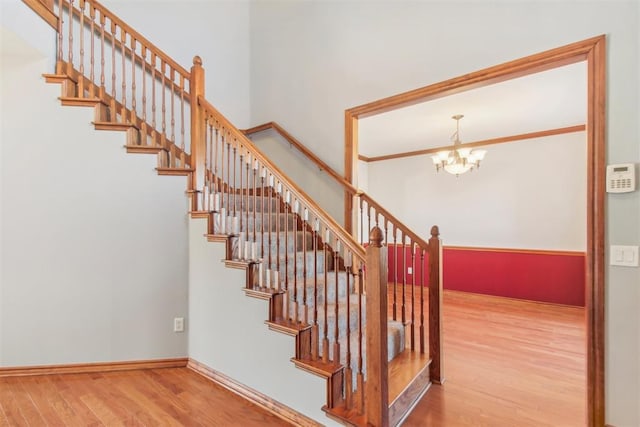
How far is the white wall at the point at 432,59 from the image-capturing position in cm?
170

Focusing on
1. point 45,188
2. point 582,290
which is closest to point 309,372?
point 45,188

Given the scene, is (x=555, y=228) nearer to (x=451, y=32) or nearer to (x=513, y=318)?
(x=513, y=318)

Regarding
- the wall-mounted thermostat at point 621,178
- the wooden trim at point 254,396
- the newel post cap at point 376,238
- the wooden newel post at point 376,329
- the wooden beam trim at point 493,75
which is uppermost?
the wooden beam trim at point 493,75

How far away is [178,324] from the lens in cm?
262

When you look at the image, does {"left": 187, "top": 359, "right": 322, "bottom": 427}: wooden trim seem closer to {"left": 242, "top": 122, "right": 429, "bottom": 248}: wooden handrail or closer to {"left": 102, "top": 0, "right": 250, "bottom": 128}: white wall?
{"left": 242, "top": 122, "right": 429, "bottom": 248}: wooden handrail

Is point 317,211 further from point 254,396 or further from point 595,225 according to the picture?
point 595,225

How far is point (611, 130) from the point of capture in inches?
68.4

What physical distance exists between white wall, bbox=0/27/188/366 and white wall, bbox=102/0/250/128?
1.68 meters

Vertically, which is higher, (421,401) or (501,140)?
(501,140)

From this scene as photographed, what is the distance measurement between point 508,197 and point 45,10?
5707mm

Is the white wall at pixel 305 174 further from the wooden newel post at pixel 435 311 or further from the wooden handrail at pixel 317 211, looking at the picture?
the wooden handrail at pixel 317 211

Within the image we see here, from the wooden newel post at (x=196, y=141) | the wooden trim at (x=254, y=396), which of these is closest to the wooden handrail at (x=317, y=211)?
the wooden newel post at (x=196, y=141)

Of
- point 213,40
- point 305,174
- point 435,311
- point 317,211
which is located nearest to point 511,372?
point 435,311

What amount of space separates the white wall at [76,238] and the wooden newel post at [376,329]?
1784 millimetres
